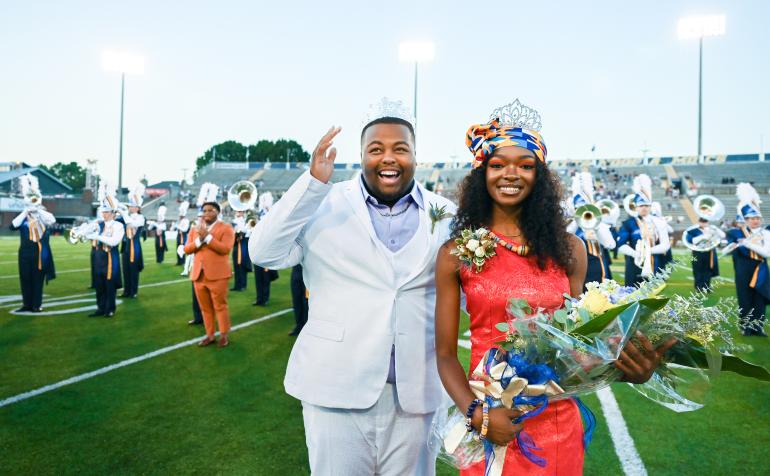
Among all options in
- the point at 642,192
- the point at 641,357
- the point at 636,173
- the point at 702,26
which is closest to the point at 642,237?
the point at 642,192

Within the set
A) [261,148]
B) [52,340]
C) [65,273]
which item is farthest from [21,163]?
[52,340]

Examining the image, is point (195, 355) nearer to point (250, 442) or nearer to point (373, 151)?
point (250, 442)

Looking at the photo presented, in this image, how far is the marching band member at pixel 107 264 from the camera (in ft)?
27.5

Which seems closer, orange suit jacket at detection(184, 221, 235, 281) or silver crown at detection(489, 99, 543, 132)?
silver crown at detection(489, 99, 543, 132)

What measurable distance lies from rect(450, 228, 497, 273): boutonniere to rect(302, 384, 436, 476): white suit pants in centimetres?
58

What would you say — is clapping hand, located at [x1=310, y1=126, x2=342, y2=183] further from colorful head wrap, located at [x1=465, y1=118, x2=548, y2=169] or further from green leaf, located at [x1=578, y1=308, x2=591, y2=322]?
green leaf, located at [x1=578, y1=308, x2=591, y2=322]

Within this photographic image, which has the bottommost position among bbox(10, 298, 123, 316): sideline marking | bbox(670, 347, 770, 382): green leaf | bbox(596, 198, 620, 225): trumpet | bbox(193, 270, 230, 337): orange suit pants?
bbox(10, 298, 123, 316): sideline marking

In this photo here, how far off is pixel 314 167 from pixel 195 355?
4830mm

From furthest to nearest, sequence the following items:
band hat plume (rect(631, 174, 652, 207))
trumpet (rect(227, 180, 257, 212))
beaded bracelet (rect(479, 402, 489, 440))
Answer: trumpet (rect(227, 180, 257, 212)) → band hat plume (rect(631, 174, 652, 207)) → beaded bracelet (rect(479, 402, 489, 440))

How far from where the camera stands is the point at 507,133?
77.7 inches

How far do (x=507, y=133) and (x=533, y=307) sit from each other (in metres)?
0.65

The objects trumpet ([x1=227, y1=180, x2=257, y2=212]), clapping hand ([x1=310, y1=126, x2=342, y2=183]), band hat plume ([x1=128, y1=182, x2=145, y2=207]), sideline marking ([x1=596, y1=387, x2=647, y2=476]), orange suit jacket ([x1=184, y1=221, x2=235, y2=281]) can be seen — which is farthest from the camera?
band hat plume ([x1=128, y1=182, x2=145, y2=207])

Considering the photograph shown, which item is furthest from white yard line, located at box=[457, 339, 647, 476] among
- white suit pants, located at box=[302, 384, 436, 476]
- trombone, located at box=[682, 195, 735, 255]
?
trombone, located at box=[682, 195, 735, 255]

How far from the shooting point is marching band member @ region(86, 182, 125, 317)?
8367 millimetres
